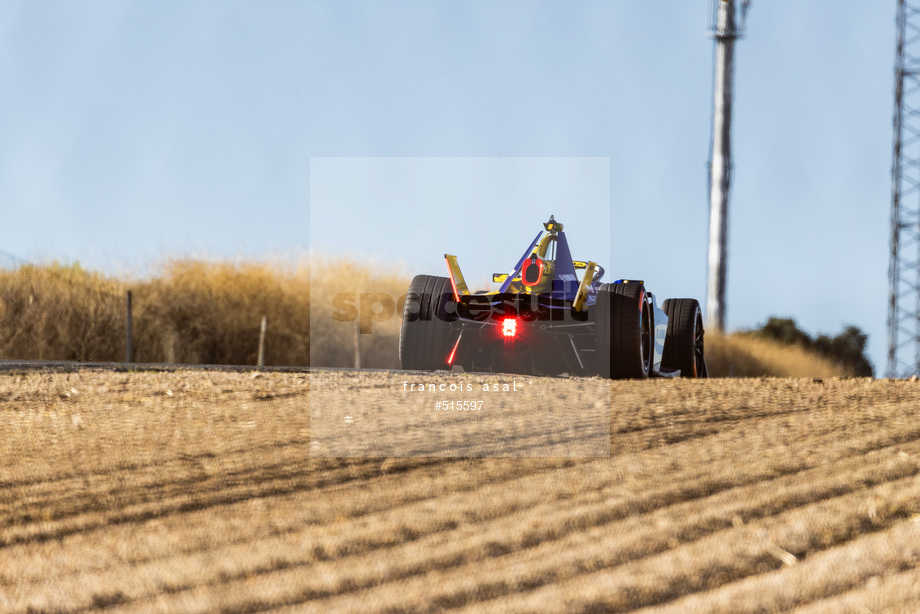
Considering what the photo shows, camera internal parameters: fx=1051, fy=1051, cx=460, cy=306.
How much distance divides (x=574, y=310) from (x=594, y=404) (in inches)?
98.0

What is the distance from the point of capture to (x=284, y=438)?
5664 millimetres

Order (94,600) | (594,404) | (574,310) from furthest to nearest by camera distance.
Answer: (574,310)
(594,404)
(94,600)

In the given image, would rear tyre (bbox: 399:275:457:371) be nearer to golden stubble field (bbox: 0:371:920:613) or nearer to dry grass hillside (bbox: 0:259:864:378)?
golden stubble field (bbox: 0:371:920:613)

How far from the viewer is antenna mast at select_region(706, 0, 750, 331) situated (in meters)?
23.7

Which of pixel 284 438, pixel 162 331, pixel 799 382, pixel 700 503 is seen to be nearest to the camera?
pixel 700 503

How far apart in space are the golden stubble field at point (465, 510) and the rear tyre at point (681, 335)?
14.6ft

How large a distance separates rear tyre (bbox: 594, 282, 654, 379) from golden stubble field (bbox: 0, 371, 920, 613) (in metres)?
2.27

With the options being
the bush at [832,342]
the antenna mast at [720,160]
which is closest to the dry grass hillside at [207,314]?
the antenna mast at [720,160]

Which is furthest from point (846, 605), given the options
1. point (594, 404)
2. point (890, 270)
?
point (890, 270)

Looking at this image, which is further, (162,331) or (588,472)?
(162,331)

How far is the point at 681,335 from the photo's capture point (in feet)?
37.6

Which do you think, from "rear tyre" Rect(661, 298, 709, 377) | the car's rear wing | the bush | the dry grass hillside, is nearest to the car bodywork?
the car's rear wing

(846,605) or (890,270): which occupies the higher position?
(890,270)

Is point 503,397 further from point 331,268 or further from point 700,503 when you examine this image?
point 331,268
